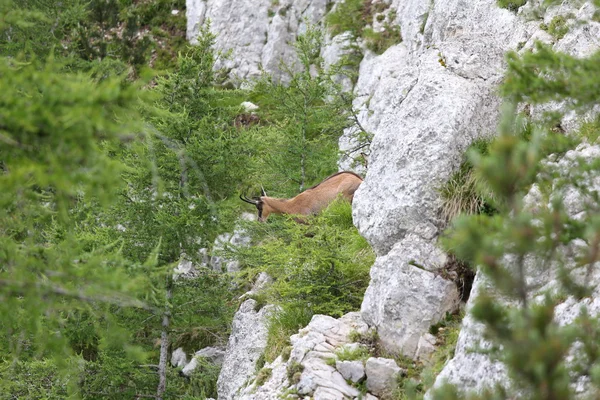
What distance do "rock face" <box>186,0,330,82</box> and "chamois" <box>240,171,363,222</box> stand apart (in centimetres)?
1274

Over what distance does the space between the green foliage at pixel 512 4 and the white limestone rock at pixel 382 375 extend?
256 inches

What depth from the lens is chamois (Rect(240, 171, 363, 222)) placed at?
46.7 feet

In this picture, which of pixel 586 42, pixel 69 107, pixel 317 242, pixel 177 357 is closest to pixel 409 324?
pixel 317 242

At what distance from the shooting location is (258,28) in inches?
1141

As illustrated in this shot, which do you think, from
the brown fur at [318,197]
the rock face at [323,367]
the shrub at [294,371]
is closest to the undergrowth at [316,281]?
the rock face at [323,367]

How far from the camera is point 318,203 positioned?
14.7m

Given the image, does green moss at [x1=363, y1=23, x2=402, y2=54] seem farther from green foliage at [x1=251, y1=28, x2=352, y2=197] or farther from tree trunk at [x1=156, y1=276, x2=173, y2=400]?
tree trunk at [x1=156, y1=276, x2=173, y2=400]

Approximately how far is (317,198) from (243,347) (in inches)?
172

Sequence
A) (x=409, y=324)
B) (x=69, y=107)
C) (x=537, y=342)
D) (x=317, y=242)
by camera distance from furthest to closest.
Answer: (x=317, y=242), (x=409, y=324), (x=69, y=107), (x=537, y=342)

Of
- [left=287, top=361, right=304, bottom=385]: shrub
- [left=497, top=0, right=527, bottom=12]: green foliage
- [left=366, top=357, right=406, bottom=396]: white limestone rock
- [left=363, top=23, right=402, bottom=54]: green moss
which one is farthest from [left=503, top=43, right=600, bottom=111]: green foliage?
[left=363, top=23, right=402, bottom=54]: green moss

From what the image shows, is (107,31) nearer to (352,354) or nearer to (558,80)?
(352,354)

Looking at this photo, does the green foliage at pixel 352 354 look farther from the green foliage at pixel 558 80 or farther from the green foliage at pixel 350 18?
the green foliage at pixel 350 18

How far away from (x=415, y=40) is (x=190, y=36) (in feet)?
51.0

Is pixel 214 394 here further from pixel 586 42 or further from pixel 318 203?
pixel 586 42
